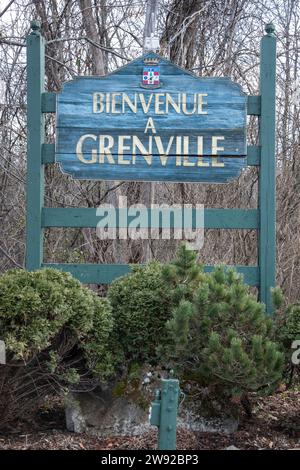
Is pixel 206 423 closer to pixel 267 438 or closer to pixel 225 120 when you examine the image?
pixel 267 438

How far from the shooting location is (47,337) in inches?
168

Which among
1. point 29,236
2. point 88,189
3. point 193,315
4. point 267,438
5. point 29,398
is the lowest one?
point 267,438

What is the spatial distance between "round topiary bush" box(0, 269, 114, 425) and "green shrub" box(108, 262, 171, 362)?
134mm

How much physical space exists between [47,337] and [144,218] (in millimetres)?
A: 1757

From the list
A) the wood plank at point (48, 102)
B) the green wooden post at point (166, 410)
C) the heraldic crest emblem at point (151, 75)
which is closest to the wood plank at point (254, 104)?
the heraldic crest emblem at point (151, 75)

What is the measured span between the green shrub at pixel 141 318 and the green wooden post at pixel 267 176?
1173 millimetres

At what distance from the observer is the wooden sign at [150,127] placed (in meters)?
5.73

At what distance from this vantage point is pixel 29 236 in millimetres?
5672

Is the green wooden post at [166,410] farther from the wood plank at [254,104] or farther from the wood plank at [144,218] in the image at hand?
the wood plank at [254,104]

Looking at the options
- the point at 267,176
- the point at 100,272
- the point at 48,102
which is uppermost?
the point at 48,102

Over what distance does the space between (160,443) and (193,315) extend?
0.98 metres

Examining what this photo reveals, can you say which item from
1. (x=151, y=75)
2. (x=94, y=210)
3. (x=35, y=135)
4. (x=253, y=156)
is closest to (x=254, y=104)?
(x=253, y=156)

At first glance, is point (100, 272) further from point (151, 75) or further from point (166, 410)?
point (166, 410)
